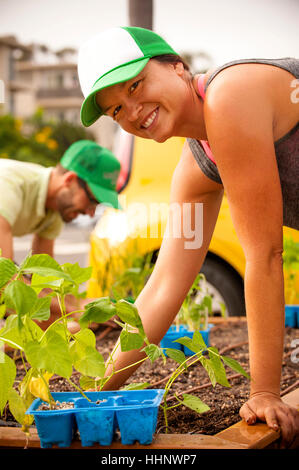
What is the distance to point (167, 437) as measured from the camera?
3.47 feet

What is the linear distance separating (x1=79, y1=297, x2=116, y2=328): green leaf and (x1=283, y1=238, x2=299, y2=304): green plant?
64.9 inches

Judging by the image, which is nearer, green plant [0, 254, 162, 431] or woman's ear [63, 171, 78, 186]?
green plant [0, 254, 162, 431]

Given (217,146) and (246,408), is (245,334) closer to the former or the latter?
(246,408)

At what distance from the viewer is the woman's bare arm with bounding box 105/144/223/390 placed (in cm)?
141

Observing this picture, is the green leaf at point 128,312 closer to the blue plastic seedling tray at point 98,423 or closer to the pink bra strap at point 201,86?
the blue plastic seedling tray at point 98,423

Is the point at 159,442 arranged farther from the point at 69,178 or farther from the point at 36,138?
the point at 36,138

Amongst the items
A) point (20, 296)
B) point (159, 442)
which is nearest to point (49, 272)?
point (20, 296)

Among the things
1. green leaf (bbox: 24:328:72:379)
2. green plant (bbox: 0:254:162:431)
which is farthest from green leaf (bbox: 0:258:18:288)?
green leaf (bbox: 24:328:72:379)

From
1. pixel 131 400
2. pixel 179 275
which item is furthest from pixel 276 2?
pixel 131 400

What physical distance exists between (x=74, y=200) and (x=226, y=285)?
0.86m

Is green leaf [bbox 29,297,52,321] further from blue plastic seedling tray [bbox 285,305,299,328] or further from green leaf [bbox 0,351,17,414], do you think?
blue plastic seedling tray [bbox 285,305,299,328]

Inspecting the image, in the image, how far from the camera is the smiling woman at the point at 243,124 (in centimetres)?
108

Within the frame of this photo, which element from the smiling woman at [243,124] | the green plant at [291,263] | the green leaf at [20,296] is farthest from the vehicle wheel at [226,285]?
the green leaf at [20,296]

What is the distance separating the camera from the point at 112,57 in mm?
1138
